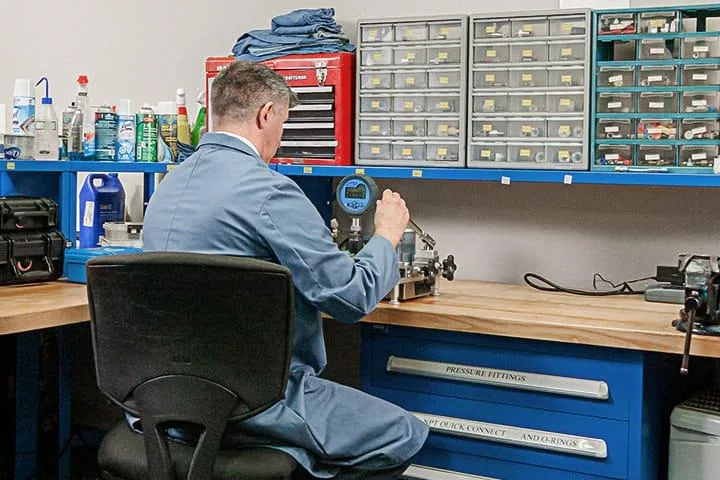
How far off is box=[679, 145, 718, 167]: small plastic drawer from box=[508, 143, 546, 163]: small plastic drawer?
1.37ft

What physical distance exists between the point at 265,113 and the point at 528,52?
1032 millimetres

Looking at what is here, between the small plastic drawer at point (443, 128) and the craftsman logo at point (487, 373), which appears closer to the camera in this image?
the craftsman logo at point (487, 373)

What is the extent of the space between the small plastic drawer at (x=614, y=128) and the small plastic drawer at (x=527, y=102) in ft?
0.60

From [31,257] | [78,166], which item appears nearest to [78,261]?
[31,257]

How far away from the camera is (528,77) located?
3.01 metres

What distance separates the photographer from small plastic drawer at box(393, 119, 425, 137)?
10.5ft

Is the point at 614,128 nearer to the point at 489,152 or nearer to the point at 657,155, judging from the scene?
the point at 657,155

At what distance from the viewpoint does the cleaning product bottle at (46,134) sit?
11.2ft

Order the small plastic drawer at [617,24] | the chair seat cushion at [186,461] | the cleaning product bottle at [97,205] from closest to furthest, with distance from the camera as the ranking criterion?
the chair seat cushion at [186,461] < the small plastic drawer at [617,24] < the cleaning product bottle at [97,205]

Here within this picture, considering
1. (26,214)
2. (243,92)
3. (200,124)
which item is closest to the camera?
(243,92)

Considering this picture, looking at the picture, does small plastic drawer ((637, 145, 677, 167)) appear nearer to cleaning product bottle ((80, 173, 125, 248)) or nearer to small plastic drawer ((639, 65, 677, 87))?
small plastic drawer ((639, 65, 677, 87))

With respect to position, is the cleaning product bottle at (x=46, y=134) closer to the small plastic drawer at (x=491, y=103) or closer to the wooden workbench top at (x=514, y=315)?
the wooden workbench top at (x=514, y=315)

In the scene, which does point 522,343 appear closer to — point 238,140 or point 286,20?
point 238,140

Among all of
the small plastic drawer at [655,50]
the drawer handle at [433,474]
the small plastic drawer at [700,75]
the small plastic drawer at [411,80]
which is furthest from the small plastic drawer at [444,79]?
the drawer handle at [433,474]
